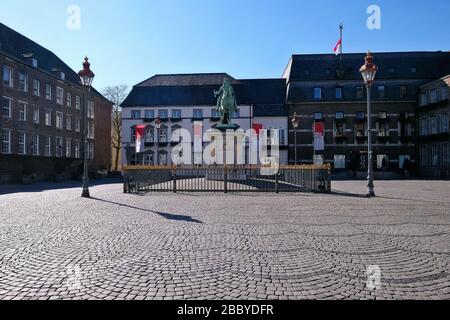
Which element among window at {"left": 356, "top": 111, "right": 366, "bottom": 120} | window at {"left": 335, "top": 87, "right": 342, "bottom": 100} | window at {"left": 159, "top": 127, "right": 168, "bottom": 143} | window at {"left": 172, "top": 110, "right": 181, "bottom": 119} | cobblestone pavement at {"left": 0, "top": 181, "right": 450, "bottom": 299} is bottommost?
cobblestone pavement at {"left": 0, "top": 181, "right": 450, "bottom": 299}

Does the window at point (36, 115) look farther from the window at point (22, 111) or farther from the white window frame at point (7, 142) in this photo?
the white window frame at point (7, 142)

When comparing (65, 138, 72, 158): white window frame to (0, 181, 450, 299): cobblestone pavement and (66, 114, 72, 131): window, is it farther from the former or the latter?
(0, 181, 450, 299): cobblestone pavement

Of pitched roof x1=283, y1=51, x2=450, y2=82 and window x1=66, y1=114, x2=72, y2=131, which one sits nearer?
window x1=66, y1=114, x2=72, y2=131

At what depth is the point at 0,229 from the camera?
322 inches

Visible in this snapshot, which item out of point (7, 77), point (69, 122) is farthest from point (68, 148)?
point (7, 77)

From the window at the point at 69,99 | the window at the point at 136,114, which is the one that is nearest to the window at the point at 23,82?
the window at the point at 69,99

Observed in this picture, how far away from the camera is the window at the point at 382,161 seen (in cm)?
4756

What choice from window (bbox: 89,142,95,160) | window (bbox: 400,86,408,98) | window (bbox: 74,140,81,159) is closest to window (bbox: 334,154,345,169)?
window (bbox: 400,86,408,98)

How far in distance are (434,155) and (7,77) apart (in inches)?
2124

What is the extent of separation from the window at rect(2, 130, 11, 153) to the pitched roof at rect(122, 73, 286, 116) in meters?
22.2

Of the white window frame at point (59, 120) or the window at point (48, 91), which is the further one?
the white window frame at point (59, 120)

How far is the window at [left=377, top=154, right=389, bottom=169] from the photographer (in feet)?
156

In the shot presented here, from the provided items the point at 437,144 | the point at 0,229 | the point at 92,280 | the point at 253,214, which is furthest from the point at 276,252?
the point at 437,144
